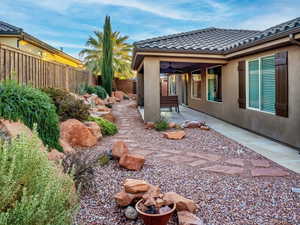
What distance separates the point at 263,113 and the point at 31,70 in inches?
264

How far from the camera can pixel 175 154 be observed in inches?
227

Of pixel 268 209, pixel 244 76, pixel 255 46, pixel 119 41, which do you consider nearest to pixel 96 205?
pixel 268 209

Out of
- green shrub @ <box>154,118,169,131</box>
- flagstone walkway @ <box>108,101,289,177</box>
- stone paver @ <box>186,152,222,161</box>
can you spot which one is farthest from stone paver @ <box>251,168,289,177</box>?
green shrub @ <box>154,118,169,131</box>

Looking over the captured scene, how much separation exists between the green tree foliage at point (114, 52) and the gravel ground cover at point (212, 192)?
72.3 ft

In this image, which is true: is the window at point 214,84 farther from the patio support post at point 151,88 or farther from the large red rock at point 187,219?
the large red rock at point 187,219

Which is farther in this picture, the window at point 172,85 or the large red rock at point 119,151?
the window at point 172,85

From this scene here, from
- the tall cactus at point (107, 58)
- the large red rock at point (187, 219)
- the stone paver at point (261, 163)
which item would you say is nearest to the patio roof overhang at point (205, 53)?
the stone paver at point (261, 163)

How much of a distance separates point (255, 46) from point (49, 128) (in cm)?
572

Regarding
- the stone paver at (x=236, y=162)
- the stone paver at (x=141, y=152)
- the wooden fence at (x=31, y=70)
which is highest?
the wooden fence at (x=31, y=70)

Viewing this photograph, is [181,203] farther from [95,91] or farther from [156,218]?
[95,91]

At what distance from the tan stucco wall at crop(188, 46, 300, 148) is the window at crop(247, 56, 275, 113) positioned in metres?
0.19

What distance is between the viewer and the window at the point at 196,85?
13997 mm

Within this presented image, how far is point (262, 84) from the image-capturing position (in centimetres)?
756

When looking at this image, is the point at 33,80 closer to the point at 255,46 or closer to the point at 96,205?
the point at 96,205
